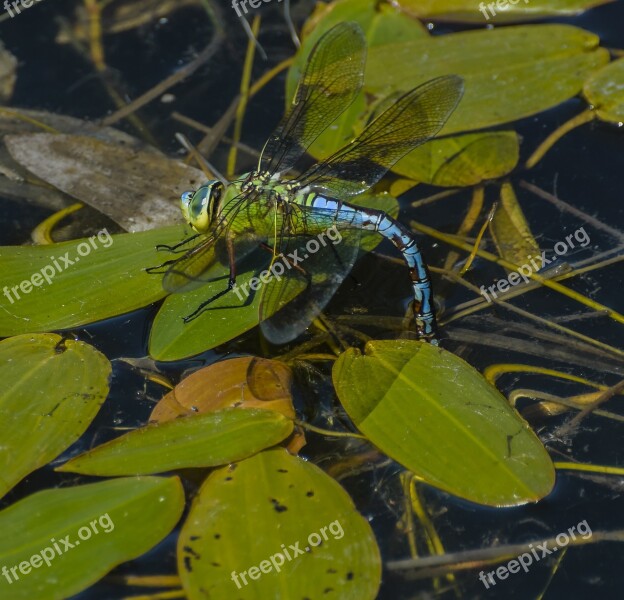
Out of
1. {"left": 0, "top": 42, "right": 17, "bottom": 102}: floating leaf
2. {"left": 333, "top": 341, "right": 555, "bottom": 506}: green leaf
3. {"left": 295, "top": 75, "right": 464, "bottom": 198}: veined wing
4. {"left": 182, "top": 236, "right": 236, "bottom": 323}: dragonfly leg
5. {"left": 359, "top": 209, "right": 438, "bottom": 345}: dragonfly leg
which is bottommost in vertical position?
{"left": 333, "top": 341, "right": 555, "bottom": 506}: green leaf

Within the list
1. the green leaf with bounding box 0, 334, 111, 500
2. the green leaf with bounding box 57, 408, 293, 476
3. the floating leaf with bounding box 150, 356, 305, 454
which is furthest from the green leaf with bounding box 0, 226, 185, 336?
the green leaf with bounding box 57, 408, 293, 476

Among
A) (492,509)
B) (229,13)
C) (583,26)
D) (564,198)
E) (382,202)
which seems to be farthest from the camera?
(229,13)

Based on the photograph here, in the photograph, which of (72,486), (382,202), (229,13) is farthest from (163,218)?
(229,13)

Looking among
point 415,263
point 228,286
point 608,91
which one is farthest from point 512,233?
point 228,286

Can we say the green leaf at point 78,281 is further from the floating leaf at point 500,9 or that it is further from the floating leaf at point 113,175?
the floating leaf at point 500,9

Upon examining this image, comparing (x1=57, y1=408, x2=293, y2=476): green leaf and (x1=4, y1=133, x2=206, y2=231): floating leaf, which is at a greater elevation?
(x1=4, y1=133, x2=206, y2=231): floating leaf

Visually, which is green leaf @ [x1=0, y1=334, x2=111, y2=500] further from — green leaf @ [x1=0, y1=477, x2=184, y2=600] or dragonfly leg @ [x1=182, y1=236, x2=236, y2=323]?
dragonfly leg @ [x1=182, y1=236, x2=236, y2=323]

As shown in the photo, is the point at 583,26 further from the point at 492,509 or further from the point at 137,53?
the point at 492,509
